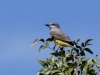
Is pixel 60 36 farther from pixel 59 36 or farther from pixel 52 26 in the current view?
pixel 52 26

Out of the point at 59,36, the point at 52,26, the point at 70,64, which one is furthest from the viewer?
the point at 52,26

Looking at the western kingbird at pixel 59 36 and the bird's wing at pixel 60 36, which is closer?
the western kingbird at pixel 59 36

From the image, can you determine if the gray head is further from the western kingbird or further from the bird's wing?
the bird's wing

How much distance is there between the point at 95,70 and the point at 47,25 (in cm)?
904

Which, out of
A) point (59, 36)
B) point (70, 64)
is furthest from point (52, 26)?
point (70, 64)

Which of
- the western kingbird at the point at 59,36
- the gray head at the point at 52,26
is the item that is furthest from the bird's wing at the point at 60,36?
the gray head at the point at 52,26

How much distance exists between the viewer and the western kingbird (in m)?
10.5

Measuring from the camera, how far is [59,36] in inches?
464

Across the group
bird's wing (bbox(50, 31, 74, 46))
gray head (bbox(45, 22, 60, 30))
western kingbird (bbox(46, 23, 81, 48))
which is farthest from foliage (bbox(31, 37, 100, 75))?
gray head (bbox(45, 22, 60, 30))

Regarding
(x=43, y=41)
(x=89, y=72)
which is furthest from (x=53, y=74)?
(x=43, y=41)

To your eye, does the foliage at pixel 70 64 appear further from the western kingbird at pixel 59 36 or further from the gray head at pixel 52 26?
the gray head at pixel 52 26

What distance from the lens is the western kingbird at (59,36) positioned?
34.4 feet

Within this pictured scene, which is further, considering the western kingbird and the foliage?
the western kingbird

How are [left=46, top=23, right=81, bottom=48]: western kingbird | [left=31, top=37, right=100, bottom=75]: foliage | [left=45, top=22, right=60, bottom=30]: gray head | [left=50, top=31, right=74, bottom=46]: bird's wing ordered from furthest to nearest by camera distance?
[left=45, top=22, right=60, bottom=30]: gray head
[left=50, top=31, right=74, bottom=46]: bird's wing
[left=46, top=23, right=81, bottom=48]: western kingbird
[left=31, top=37, right=100, bottom=75]: foliage
